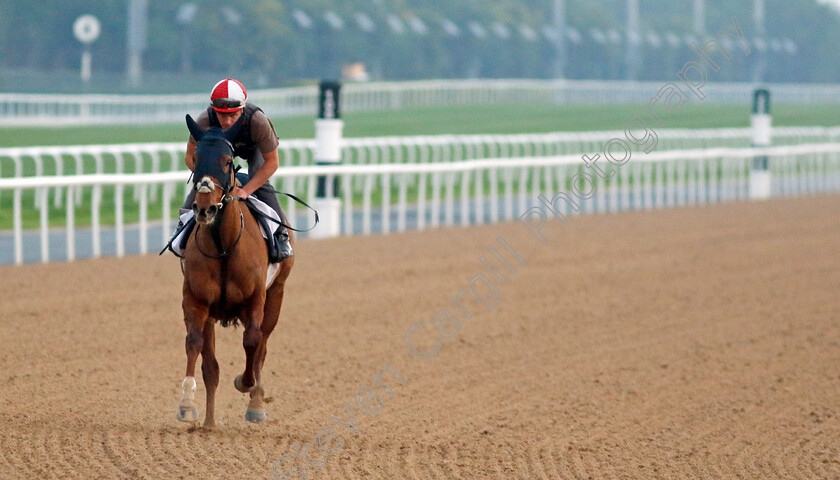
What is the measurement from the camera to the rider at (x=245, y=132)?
5785mm

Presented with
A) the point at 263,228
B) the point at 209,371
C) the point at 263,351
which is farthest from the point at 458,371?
the point at 209,371

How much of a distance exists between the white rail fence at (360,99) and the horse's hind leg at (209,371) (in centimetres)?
2532

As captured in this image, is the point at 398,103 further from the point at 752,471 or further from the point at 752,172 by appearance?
the point at 752,471

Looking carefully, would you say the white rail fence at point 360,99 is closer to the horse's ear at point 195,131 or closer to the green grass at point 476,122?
the green grass at point 476,122

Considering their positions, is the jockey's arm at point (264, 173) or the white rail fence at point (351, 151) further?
the white rail fence at point (351, 151)

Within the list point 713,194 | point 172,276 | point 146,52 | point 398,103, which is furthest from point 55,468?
point 146,52

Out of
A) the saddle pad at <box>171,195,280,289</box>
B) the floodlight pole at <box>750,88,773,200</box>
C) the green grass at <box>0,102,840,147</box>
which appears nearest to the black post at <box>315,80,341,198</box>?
the saddle pad at <box>171,195,280,289</box>

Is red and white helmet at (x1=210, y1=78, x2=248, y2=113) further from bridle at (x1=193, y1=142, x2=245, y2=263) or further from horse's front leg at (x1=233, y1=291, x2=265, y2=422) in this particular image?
horse's front leg at (x1=233, y1=291, x2=265, y2=422)

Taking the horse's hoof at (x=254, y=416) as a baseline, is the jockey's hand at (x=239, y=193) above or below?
above

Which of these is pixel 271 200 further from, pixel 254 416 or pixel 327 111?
pixel 327 111

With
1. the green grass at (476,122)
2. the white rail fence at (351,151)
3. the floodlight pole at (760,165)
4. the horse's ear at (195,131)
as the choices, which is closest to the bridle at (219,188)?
the horse's ear at (195,131)

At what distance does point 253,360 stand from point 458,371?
1879 mm

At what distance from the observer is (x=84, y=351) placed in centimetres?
759

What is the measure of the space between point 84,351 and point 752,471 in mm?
4042
